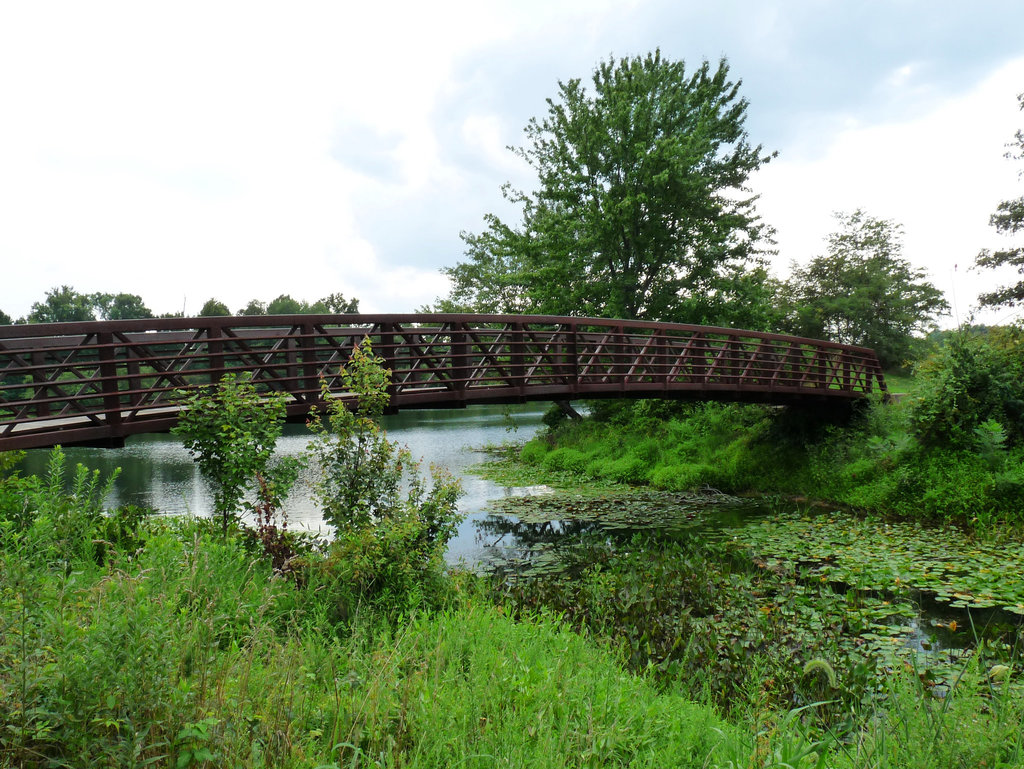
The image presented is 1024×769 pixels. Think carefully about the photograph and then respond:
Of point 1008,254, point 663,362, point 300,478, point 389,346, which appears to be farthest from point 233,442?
point 1008,254

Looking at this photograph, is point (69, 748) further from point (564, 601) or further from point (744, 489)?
point (744, 489)

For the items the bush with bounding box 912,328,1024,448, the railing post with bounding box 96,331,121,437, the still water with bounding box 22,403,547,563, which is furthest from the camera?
the bush with bounding box 912,328,1024,448

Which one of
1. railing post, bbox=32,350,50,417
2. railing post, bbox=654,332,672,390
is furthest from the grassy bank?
railing post, bbox=654,332,672,390

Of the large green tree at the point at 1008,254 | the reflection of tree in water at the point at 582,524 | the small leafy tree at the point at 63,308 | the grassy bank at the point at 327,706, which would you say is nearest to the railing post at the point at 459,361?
the reflection of tree in water at the point at 582,524

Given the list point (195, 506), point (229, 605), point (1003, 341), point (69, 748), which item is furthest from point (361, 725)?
point (1003, 341)

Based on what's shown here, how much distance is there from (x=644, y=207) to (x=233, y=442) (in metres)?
18.1

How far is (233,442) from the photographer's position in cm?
657

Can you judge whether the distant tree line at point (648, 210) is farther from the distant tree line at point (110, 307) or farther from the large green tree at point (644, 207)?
the distant tree line at point (110, 307)

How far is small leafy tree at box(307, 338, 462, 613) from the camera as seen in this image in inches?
228

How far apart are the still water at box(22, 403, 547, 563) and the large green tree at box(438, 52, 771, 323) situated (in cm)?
617

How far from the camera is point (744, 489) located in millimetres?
16000

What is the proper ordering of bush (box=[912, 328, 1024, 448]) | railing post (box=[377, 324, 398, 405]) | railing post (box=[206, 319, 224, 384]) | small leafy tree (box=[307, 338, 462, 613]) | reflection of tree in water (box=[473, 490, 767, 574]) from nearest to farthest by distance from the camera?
small leafy tree (box=[307, 338, 462, 613]), railing post (box=[206, 319, 224, 384]), railing post (box=[377, 324, 398, 405]), reflection of tree in water (box=[473, 490, 767, 574]), bush (box=[912, 328, 1024, 448])

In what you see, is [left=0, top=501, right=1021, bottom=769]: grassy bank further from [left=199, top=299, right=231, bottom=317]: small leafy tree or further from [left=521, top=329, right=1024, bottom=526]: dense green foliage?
[left=199, top=299, right=231, bottom=317]: small leafy tree

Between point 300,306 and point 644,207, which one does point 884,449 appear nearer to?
point 644,207
